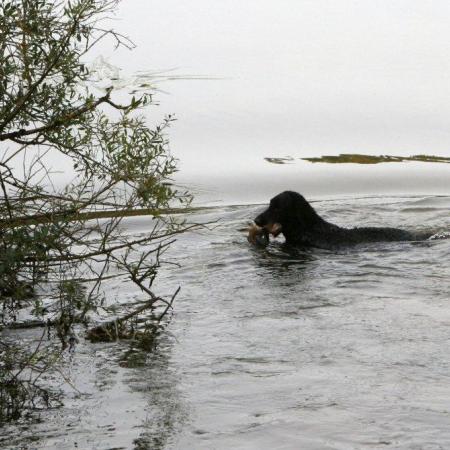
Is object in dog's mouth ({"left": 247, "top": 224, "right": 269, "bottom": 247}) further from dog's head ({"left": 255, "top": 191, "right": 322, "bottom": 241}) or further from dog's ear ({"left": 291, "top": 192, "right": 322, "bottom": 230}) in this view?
dog's ear ({"left": 291, "top": 192, "right": 322, "bottom": 230})

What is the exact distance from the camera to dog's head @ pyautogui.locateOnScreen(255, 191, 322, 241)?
11.9 meters

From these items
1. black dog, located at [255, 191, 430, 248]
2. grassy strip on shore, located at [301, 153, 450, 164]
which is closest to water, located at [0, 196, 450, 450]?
black dog, located at [255, 191, 430, 248]

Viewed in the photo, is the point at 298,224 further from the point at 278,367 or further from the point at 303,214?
the point at 278,367

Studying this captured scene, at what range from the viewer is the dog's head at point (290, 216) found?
11.9 meters

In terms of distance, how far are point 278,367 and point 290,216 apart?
497 cm

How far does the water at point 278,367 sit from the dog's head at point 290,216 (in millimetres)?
1045

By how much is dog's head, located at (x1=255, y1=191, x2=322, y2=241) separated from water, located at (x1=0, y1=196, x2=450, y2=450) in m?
1.04

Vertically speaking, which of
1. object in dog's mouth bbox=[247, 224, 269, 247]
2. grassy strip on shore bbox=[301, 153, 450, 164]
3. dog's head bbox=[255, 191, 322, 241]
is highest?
grassy strip on shore bbox=[301, 153, 450, 164]

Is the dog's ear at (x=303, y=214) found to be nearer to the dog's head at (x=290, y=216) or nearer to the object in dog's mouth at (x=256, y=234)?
the dog's head at (x=290, y=216)

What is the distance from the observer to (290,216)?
11.9 meters

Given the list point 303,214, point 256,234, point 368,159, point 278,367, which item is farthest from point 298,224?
point 278,367

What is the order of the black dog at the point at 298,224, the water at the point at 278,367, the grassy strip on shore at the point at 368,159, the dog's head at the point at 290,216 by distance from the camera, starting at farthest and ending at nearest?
1. the grassy strip on shore at the point at 368,159
2. the dog's head at the point at 290,216
3. the black dog at the point at 298,224
4. the water at the point at 278,367

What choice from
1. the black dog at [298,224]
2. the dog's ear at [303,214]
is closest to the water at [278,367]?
the black dog at [298,224]

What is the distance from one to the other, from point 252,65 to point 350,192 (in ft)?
11.1
